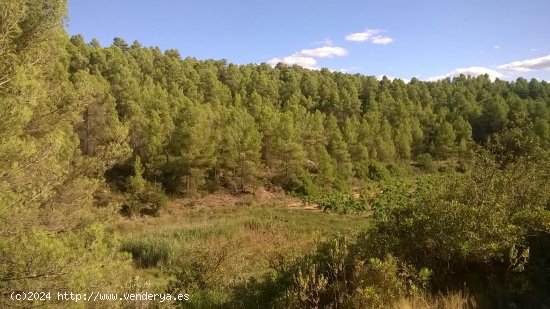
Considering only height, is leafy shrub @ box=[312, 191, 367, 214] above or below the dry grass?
below

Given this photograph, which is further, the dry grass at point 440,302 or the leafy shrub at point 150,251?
the leafy shrub at point 150,251

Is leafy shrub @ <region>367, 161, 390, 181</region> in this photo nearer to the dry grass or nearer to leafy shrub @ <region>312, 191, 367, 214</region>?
leafy shrub @ <region>312, 191, 367, 214</region>

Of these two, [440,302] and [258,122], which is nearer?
[440,302]

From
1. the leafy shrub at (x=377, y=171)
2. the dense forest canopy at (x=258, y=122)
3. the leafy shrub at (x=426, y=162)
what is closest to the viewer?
the dense forest canopy at (x=258, y=122)

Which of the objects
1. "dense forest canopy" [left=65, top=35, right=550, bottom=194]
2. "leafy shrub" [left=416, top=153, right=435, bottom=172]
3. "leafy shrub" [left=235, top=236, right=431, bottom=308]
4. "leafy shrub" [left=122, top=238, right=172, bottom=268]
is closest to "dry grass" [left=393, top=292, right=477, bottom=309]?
"leafy shrub" [left=235, top=236, right=431, bottom=308]

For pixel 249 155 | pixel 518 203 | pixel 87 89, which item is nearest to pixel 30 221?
pixel 87 89

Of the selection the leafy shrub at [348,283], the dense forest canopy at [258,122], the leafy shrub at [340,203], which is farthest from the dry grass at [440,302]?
the leafy shrub at [340,203]

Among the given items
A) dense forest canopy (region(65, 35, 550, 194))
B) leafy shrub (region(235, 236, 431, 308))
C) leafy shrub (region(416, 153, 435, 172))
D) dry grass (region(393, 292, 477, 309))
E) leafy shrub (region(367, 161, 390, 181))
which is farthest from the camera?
leafy shrub (region(416, 153, 435, 172))

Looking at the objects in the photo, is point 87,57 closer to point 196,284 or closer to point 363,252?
point 196,284

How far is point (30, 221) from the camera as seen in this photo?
639 centimetres

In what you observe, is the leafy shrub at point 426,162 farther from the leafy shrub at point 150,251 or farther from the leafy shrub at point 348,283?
the leafy shrub at point 348,283

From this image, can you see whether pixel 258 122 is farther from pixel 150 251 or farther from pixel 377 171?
pixel 150 251

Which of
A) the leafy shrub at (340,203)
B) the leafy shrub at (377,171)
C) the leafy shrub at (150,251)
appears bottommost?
the leafy shrub at (340,203)

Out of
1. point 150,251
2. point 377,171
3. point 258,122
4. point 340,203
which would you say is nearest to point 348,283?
point 150,251
